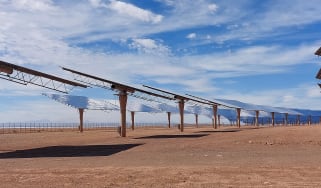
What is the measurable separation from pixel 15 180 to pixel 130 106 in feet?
396

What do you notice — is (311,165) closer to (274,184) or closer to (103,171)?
(274,184)

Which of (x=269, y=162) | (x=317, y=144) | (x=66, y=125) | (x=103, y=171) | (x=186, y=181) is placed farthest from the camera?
(x=66, y=125)

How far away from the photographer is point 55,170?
51.6 ft

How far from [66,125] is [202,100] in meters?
60.7

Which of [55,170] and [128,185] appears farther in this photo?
[55,170]

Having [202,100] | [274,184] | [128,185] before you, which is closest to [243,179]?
[274,184]

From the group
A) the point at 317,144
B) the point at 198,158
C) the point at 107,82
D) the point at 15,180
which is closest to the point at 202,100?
the point at 107,82

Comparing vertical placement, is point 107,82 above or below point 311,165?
above

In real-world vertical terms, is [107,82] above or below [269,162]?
above

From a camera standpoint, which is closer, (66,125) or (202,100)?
(202,100)

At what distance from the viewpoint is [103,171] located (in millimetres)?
14953

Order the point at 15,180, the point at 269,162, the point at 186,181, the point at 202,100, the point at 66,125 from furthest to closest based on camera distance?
1. the point at 66,125
2. the point at 202,100
3. the point at 269,162
4. the point at 15,180
5. the point at 186,181

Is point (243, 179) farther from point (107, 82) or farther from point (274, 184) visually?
point (107, 82)

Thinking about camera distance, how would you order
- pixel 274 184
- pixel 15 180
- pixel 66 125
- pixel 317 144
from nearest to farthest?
1. pixel 274 184
2. pixel 15 180
3. pixel 317 144
4. pixel 66 125
